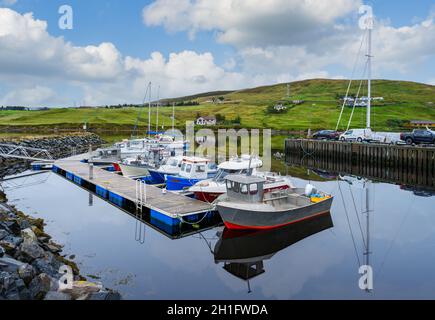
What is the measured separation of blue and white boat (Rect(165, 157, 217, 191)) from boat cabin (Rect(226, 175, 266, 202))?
7506 mm

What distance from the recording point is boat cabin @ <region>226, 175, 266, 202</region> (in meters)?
19.6

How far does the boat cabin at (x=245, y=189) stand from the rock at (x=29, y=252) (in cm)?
1017

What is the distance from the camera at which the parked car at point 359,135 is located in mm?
53125

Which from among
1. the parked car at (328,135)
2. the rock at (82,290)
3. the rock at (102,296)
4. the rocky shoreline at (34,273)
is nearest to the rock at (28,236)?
the rocky shoreline at (34,273)

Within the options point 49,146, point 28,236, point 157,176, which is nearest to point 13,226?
point 28,236

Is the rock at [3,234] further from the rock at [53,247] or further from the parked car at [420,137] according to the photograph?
the parked car at [420,137]

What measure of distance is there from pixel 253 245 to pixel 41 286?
10.3 meters

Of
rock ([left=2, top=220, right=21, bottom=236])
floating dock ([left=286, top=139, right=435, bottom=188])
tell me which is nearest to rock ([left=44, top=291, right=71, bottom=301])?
rock ([left=2, top=220, right=21, bottom=236])

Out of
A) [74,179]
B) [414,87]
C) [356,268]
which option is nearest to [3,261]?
[356,268]

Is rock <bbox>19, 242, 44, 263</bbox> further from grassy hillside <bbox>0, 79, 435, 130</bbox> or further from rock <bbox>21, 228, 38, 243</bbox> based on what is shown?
grassy hillside <bbox>0, 79, 435, 130</bbox>

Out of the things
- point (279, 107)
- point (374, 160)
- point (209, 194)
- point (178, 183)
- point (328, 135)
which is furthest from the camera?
point (279, 107)

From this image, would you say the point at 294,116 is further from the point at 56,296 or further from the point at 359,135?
the point at 56,296

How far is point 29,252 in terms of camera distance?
503 inches

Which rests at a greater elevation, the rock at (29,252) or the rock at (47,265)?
the rock at (29,252)
